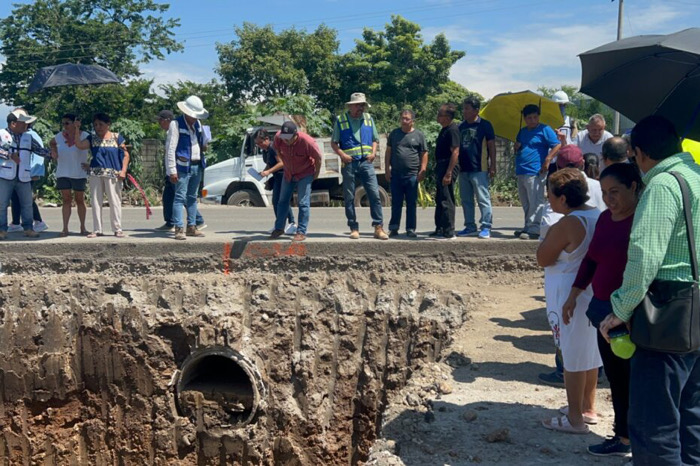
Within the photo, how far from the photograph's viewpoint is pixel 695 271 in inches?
129

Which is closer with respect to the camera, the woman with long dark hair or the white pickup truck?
the woman with long dark hair

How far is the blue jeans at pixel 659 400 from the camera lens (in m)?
3.38

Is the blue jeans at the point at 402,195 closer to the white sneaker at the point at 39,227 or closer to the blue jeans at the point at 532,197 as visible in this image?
the blue jeans at the point at 532,197

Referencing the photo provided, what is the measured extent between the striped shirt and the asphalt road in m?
6.00

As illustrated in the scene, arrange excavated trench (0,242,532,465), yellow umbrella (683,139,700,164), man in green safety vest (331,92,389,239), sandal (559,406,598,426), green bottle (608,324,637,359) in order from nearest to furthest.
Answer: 1. green bottle (608,324,637,359)
2. sandal (559,406,598,426)
3. yellow umbrella (683,139,700,164)
4. excavated trench (0,242,532,465)
5. man in green safety vest (331,92,389,239)

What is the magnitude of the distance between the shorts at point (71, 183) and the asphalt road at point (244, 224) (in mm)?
664

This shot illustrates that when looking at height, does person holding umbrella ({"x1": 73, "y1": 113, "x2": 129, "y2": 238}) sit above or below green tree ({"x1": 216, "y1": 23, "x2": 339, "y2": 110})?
below

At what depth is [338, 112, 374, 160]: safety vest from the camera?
29.3ft

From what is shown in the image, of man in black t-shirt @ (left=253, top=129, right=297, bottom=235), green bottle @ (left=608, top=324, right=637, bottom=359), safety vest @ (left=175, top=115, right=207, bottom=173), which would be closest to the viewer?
green bottle @ (left=608, top=324, right=637, bottom=359)

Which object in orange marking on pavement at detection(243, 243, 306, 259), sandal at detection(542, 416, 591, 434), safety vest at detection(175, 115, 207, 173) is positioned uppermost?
safety vest at detection(175, 115, 207, 173)

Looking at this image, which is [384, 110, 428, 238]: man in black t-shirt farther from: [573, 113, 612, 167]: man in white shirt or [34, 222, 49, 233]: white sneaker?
[34, 222, 49, 233]: white sneaker

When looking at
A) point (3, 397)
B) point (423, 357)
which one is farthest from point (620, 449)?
point (3, 397)

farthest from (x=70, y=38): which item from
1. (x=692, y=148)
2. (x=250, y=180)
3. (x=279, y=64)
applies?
(x=692, y=148)

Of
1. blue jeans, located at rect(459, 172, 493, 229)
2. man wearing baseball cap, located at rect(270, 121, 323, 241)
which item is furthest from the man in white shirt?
man wearing baseball cap, located at rect(270, 121, 323, 241)
